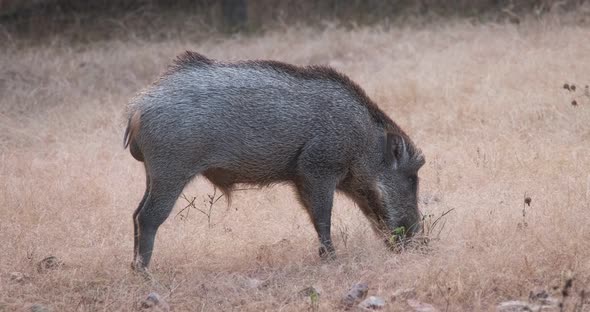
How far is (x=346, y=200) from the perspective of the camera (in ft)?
24.2

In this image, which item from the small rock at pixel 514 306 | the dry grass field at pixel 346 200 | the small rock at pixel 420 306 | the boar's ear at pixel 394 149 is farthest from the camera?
the boar's ear at pixel 394 149

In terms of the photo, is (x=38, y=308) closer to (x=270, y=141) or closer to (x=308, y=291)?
(x=308, y=291)

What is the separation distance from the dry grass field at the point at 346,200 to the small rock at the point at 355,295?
6 centimetres

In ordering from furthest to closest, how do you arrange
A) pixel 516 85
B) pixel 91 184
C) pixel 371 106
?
pixel 516 85 → pixel 91 184 → pixel 371 106

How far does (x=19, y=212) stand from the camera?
6.71 meters

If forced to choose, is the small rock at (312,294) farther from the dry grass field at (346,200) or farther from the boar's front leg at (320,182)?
the boar's front leg at (320,182)

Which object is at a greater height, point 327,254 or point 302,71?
point 302,71

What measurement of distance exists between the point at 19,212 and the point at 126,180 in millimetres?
1266

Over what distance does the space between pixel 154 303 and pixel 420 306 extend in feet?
4.74

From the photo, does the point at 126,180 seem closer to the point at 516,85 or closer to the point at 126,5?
the point at 516,85

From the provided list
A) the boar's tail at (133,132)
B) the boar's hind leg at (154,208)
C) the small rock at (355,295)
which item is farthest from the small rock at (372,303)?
the boar's tail at (133,132)

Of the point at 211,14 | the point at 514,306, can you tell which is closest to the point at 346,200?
the point at 514,306

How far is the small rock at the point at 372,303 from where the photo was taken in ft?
15.4

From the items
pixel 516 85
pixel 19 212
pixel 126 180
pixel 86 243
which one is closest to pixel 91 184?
pixel 126 180
